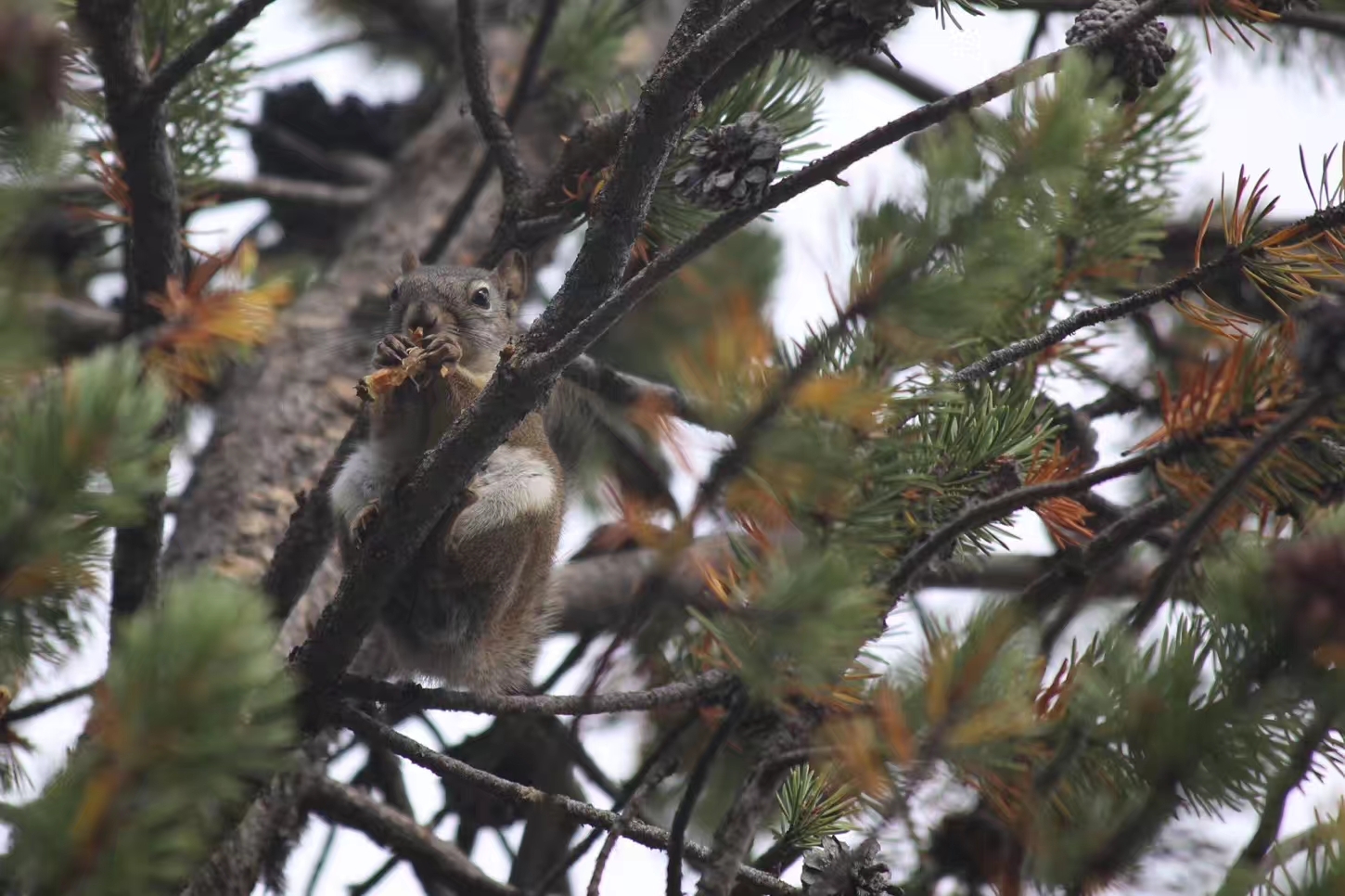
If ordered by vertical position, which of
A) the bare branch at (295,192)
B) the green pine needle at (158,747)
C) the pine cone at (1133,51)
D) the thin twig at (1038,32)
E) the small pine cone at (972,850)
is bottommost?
the green pine needle at (158,747)

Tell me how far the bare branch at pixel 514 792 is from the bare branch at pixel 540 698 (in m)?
0.06

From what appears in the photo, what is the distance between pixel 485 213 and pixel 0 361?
112 inches

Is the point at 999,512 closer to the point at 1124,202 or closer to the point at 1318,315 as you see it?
the point at 1318,315

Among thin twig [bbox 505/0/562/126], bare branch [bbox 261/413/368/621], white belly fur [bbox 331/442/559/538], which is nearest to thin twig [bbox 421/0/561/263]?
thin twig [bbox 505/0/562/126]

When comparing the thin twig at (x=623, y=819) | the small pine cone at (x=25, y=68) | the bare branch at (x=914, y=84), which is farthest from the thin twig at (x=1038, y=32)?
the small pine cone at (x=25, y=68)

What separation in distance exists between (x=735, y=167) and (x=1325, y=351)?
72 centimetres

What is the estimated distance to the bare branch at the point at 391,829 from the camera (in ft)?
8.50

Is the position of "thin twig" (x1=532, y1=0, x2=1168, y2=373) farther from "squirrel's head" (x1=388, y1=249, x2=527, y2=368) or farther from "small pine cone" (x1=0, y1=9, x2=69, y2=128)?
"squirrel's head" (x1=388, y1=249, x2=527, y2=368)

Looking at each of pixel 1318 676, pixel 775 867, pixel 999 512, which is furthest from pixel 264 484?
pixel 1318 676

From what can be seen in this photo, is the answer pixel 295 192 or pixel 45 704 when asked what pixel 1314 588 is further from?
pixel 295 192

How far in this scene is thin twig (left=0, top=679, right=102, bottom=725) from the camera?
2113mm

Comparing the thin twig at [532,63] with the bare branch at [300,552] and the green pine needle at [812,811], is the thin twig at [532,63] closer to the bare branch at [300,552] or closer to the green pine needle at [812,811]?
the bare branch at [300,552]

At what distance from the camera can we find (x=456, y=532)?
8.25 feet

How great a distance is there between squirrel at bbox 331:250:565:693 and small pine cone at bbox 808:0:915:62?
108cm
